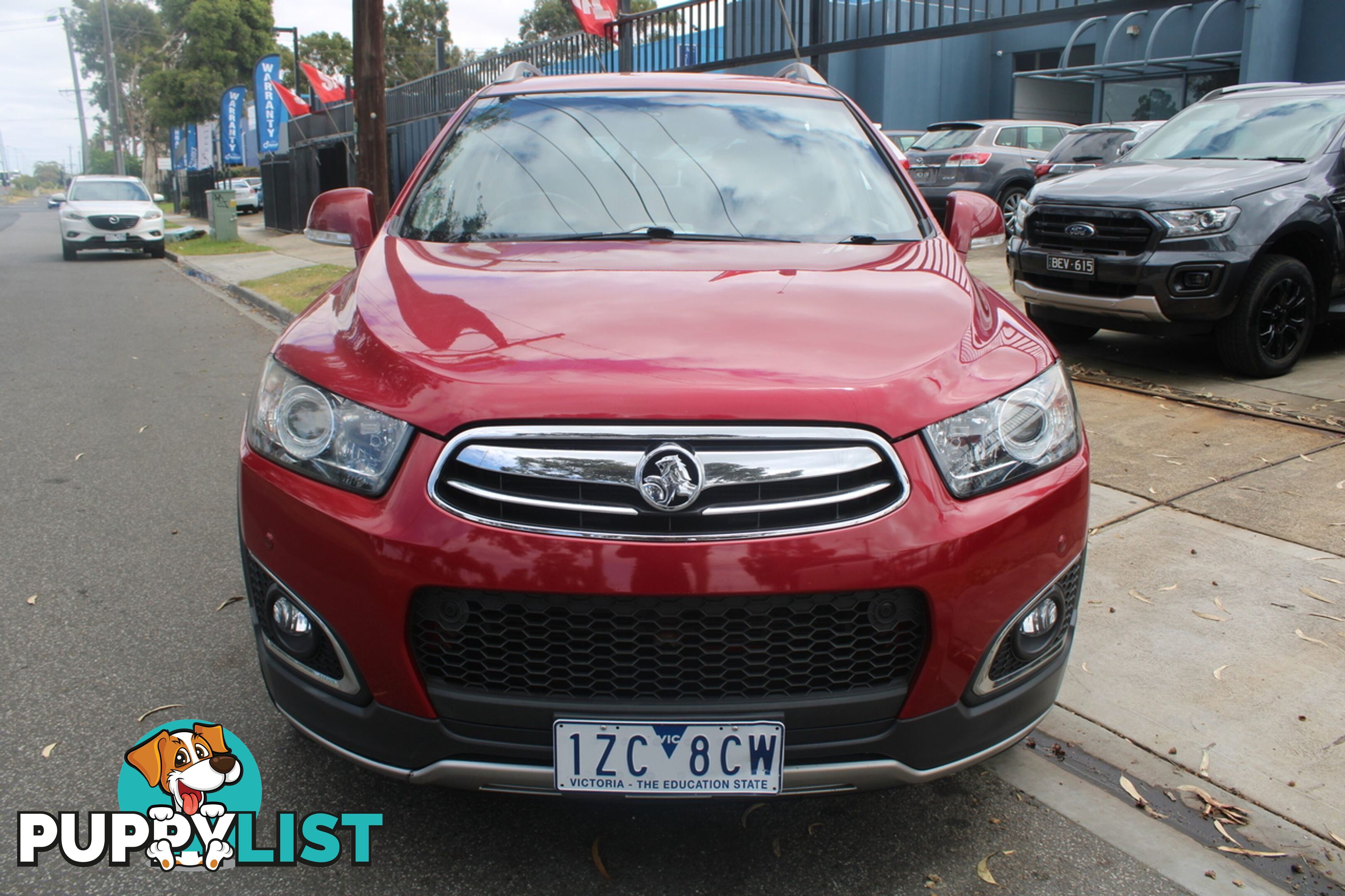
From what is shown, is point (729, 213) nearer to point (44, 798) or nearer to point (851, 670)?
point (851, 670)

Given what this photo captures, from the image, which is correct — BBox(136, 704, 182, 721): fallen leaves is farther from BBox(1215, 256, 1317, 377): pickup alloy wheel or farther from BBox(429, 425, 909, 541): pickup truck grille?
BBox(1215, 256, 1317, 377): pickup alloy wheel

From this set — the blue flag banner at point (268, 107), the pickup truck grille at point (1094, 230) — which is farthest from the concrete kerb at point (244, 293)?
the blue flag banner at point (268, 107)

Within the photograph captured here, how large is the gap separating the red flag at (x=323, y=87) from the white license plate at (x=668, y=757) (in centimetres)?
2133

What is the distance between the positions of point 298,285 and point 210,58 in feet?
137

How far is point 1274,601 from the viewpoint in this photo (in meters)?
3.70

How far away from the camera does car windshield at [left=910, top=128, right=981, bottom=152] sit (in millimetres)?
16172

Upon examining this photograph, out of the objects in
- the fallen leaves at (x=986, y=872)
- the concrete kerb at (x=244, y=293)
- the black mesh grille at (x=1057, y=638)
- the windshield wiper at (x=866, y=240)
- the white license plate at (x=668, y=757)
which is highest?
the windshield wiper at (x=866, y=240)

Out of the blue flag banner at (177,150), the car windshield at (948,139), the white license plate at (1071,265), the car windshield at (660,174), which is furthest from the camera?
the blue flag banner at (177,150)

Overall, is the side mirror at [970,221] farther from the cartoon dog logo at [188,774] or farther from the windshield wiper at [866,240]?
the cartoon dog logo at [188,774]

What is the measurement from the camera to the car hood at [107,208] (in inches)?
819

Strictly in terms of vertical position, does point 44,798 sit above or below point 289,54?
below

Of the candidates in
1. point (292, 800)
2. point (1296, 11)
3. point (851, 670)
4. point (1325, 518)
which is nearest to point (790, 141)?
point (851, 670)

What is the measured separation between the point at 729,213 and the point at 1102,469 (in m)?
2.79

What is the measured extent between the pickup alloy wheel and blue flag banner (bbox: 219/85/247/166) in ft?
103
